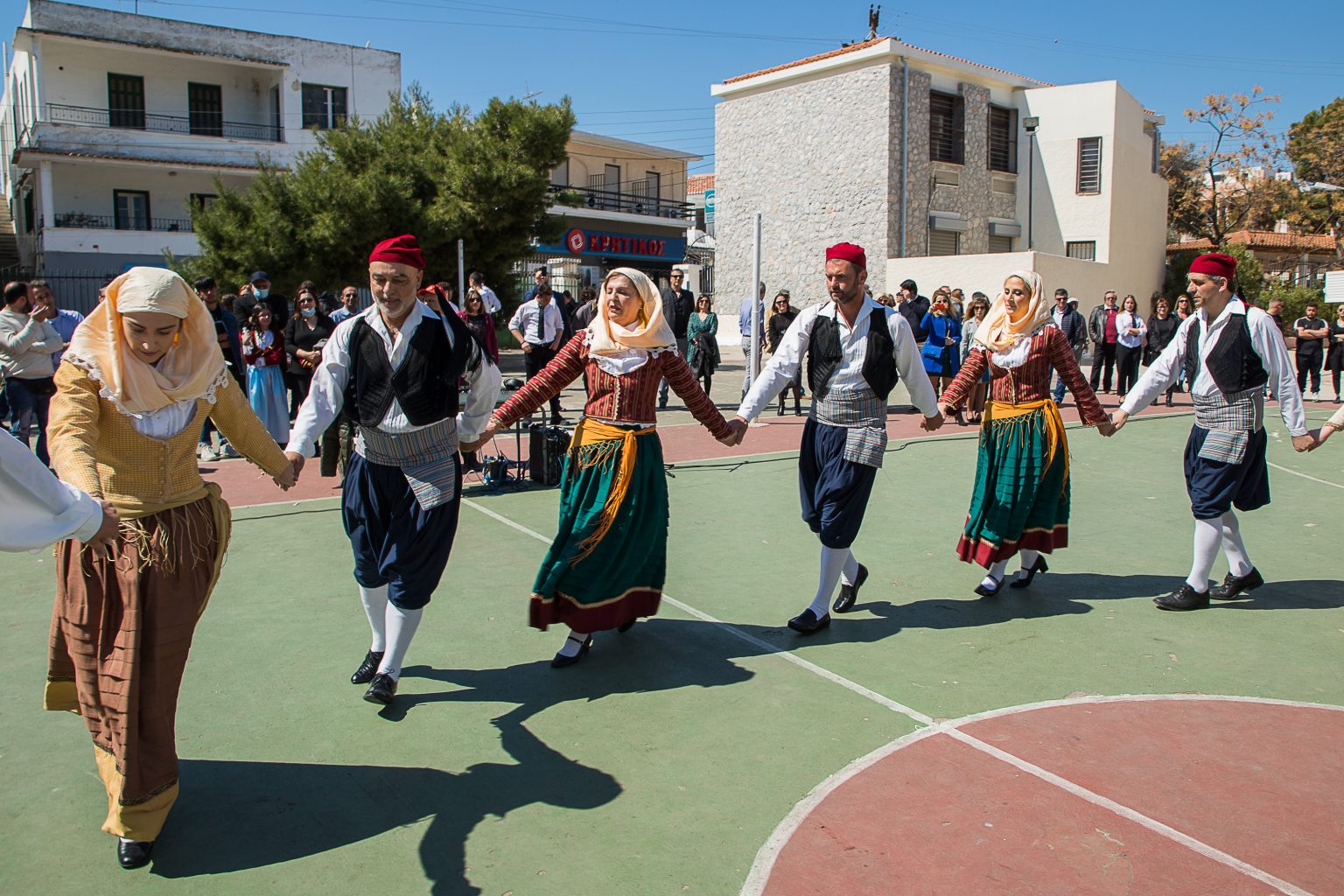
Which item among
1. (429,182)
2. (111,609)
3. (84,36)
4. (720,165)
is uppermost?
(84,36)

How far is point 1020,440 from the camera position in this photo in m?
5.98

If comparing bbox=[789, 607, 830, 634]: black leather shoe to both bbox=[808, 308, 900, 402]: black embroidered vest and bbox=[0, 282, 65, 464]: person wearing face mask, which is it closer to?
bbox=[808, 308, 900, 402]: black embroidered vest

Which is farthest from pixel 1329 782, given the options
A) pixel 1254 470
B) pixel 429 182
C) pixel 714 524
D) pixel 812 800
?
pixel 429 182

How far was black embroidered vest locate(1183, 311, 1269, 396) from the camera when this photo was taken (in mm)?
5641

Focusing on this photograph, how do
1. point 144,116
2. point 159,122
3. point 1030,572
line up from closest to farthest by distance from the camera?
point 1030,572 < point 144,116 < point 159,122

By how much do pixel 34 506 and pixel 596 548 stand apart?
266 centimetres

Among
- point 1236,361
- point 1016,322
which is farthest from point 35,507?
point 1236,361

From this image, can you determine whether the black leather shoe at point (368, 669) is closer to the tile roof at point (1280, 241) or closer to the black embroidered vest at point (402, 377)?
the black embroidered vest at point (402, 377)

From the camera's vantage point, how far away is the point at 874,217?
1150 inches

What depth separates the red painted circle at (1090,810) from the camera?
10.2 ft

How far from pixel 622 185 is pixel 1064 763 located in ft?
130

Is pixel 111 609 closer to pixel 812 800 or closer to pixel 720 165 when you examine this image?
pixel 812 800

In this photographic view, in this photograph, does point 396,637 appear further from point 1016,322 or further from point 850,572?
point 1016,322

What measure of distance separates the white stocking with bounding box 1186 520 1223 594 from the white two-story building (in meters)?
26.6
